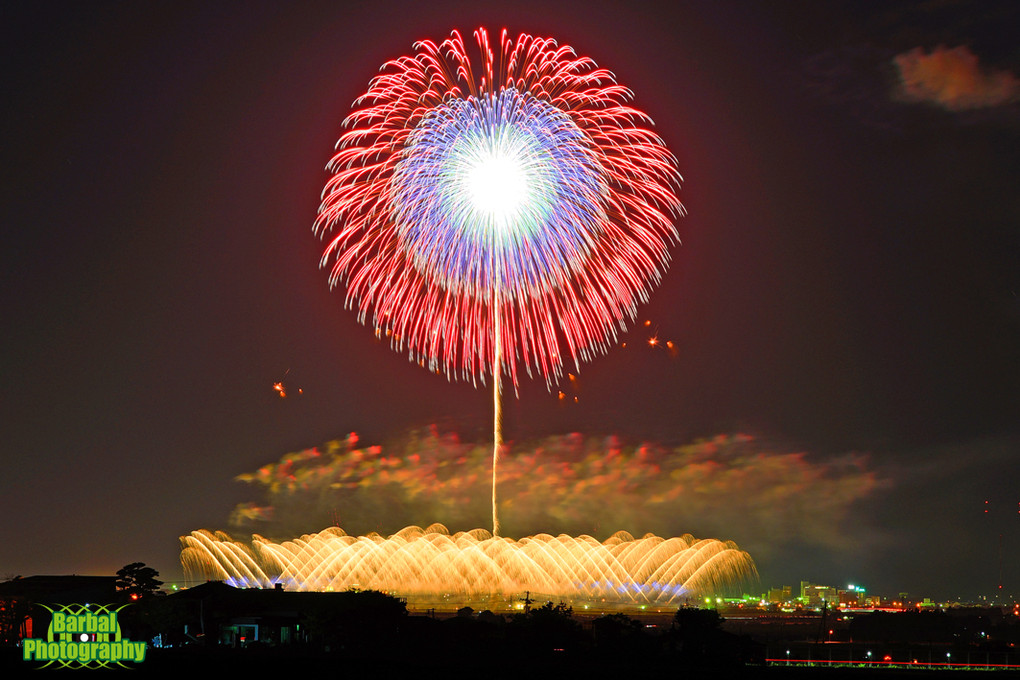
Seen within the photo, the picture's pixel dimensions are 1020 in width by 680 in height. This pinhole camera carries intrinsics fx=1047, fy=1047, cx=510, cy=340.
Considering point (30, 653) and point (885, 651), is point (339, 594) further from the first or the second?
point (885, 651)

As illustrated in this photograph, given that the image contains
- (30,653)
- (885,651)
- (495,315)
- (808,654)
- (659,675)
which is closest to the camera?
(30,653)

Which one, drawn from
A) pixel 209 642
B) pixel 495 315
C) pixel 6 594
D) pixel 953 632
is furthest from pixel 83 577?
pixel 953 632

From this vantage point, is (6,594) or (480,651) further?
(6,594)

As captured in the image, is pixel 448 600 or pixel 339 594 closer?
pixel 339 594

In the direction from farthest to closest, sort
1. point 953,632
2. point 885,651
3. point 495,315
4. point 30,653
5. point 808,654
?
point 953,632 → point 885,651 → point 808,654 → point 495,315 → point 30,653

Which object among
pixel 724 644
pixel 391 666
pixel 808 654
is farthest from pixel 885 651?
pixel 391 666

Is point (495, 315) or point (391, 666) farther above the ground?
point (495, 315)

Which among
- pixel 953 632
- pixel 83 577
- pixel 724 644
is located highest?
pixel 83 577

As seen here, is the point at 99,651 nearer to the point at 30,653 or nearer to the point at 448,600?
the point at 30,653

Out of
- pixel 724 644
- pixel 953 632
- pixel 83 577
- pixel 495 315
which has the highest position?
pixel 495 315
